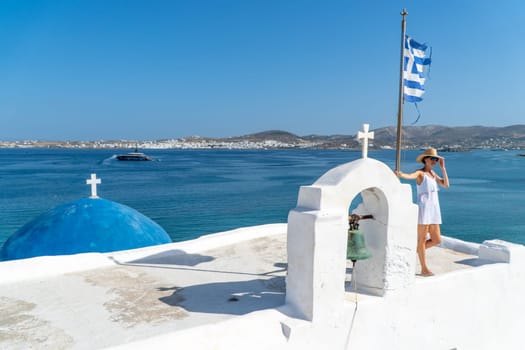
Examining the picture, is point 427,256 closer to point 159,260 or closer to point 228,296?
point 228,296

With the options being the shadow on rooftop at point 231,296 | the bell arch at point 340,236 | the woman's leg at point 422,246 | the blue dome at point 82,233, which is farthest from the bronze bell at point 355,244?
the blue dome at point 82,233

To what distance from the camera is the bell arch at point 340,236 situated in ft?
12.9

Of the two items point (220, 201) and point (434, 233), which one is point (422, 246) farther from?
point (220, 201)

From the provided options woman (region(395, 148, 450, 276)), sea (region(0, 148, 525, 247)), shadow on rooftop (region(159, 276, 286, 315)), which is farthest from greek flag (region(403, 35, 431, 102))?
sea (region(0, 148, 525, 247))

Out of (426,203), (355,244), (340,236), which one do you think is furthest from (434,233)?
(340,236)

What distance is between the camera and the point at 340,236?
4004 millimetres

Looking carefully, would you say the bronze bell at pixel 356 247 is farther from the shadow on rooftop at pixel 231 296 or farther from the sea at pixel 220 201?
the sea at pixel 220 201

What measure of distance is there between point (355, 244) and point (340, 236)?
45 cm

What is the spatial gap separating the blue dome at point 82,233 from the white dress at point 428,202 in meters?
4.67

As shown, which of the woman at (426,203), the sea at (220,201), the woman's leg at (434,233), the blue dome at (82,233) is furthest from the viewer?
the sea at (220,201)

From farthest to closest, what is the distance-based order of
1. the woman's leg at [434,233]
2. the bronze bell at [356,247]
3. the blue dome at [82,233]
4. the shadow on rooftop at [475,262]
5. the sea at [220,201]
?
the sea at [220,201] → the blue dome at [82,233] → the shadow on rooftop at [475,262] → the woman's leg at [434,233] → the bronze bell at [356,247]

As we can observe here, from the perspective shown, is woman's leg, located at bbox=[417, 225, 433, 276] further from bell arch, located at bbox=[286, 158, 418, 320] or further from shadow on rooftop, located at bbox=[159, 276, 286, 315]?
shadow on rooftop, located at bbox=[159, 276, 286, 315]

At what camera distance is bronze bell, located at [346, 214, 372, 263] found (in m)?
4.34

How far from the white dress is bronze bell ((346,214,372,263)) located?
1748 mm
